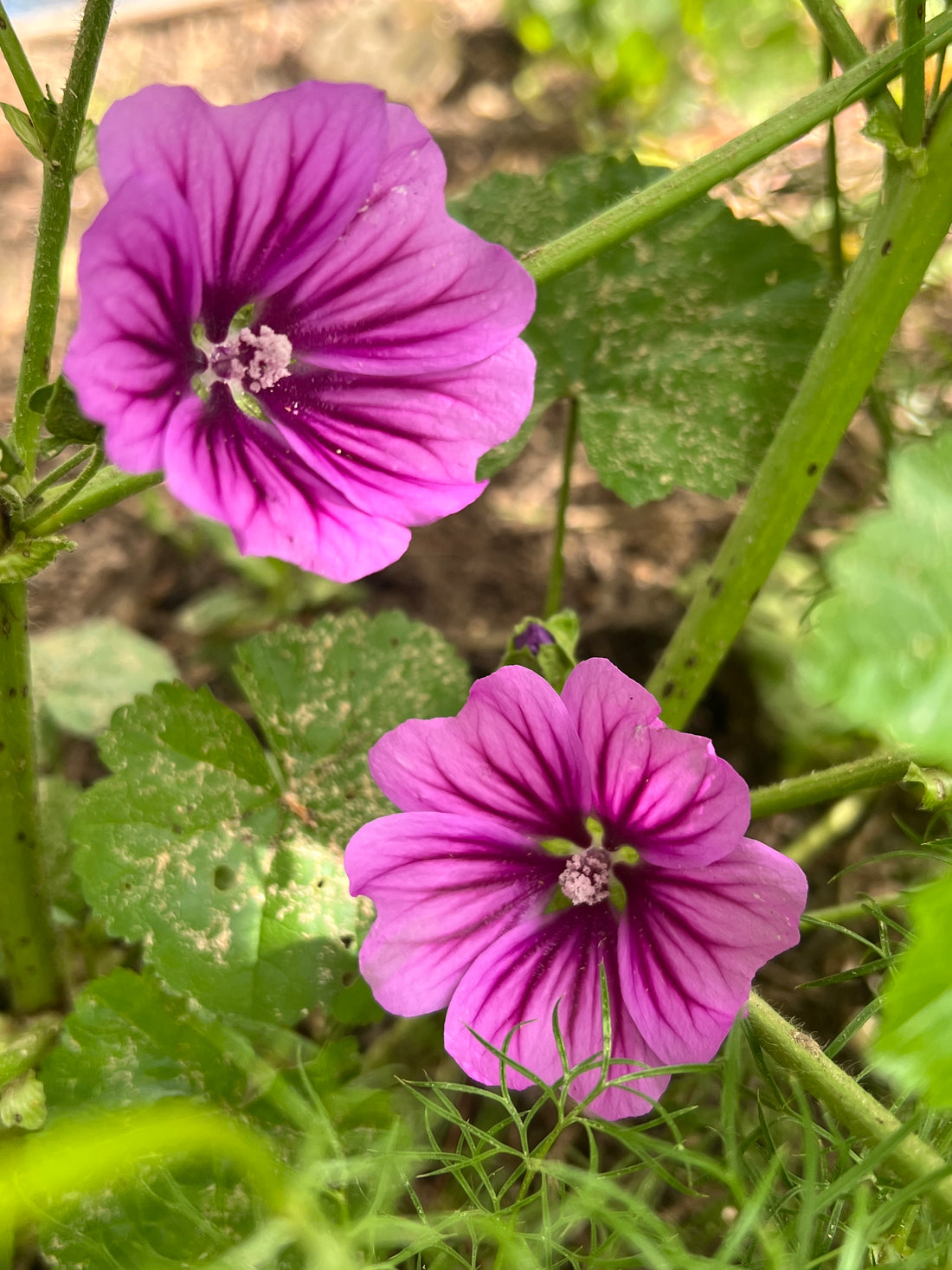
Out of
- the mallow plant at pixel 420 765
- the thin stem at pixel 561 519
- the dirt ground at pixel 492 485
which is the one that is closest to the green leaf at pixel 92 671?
the dirt ground at pixel 492 485

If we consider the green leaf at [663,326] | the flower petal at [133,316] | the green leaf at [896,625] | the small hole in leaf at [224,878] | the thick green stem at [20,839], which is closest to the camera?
the green leaf at [896,625]

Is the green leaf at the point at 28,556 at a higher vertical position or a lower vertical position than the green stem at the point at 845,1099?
higher

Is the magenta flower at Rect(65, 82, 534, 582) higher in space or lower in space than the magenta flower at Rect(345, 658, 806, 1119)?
higher

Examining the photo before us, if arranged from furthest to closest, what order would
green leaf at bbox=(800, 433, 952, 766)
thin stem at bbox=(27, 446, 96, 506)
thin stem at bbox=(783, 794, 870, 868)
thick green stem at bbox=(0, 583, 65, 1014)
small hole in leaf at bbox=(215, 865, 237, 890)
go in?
thin stem at bbox=(783, 794, 870, 868)
small hole in leaf at bbox=(215, 865, 237, 890)
thick green stem at bbox=(0, 583, 65, 1014)
thin stem at bbox=(27, 446, 96, 506)
green leaf at bbox=(800, 433, 952, 766)

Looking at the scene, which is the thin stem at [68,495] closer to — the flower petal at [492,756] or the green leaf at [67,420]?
the green leaf at [67,420]

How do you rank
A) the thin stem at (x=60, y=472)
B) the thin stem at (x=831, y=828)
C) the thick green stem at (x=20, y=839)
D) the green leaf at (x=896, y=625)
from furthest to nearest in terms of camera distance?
the thin stem at (x=831, y=828), the thick green stem at (x=20, y=839), the thin stem at (x=60, y=472), the green leaf at (x=896, y=625)

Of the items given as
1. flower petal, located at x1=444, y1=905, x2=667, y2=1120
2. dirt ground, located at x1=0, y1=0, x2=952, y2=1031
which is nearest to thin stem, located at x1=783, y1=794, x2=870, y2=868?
dirt ground, located at x1=0, y1=0, x2=952, y2=1031

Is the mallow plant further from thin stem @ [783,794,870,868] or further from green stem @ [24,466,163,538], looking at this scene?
thin stem @ [783,794,870,868]

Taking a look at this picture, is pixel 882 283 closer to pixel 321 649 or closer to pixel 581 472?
pixel 321 649

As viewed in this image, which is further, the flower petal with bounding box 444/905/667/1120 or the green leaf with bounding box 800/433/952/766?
the flower petal with bounding box 444/905/667/1120
